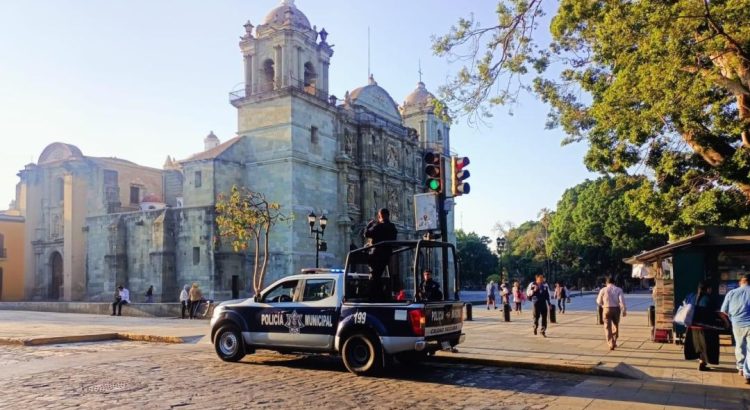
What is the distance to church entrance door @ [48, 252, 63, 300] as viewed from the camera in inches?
1862

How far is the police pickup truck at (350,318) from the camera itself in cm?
938

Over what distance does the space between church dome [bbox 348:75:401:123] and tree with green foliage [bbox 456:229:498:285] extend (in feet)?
115

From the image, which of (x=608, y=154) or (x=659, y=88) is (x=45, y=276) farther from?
(x=659, y=88)

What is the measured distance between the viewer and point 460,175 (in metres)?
11.7

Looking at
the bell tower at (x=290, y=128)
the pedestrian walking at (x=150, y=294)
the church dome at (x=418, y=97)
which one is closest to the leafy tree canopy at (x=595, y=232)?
the church dome at (x=418, y=97)

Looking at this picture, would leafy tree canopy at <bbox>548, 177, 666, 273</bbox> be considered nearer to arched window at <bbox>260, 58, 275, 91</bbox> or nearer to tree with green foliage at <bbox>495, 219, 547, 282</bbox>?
tree with green foliage at <bbox>495, 219, 547, 282</bbox>

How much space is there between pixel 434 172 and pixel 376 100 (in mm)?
39346

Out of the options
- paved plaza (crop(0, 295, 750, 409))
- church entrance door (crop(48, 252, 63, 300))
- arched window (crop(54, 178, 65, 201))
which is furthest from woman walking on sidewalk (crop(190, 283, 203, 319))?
arched window (crop(54, 178, 65, 201))

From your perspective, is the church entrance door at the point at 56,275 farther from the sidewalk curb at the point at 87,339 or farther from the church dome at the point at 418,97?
the sidewalk curb at the point at 87,339

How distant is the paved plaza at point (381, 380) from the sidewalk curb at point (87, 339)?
0.83m

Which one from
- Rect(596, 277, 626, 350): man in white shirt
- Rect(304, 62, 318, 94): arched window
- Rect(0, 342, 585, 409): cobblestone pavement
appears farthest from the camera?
Rect(304, 62, 318, 94): arched window

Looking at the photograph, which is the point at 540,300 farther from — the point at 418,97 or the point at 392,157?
the point at 418,97

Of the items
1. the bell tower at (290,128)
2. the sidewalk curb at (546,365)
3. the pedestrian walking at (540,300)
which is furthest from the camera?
the bell tower at (290,128)

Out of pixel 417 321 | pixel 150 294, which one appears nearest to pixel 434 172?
pixel 417 321
